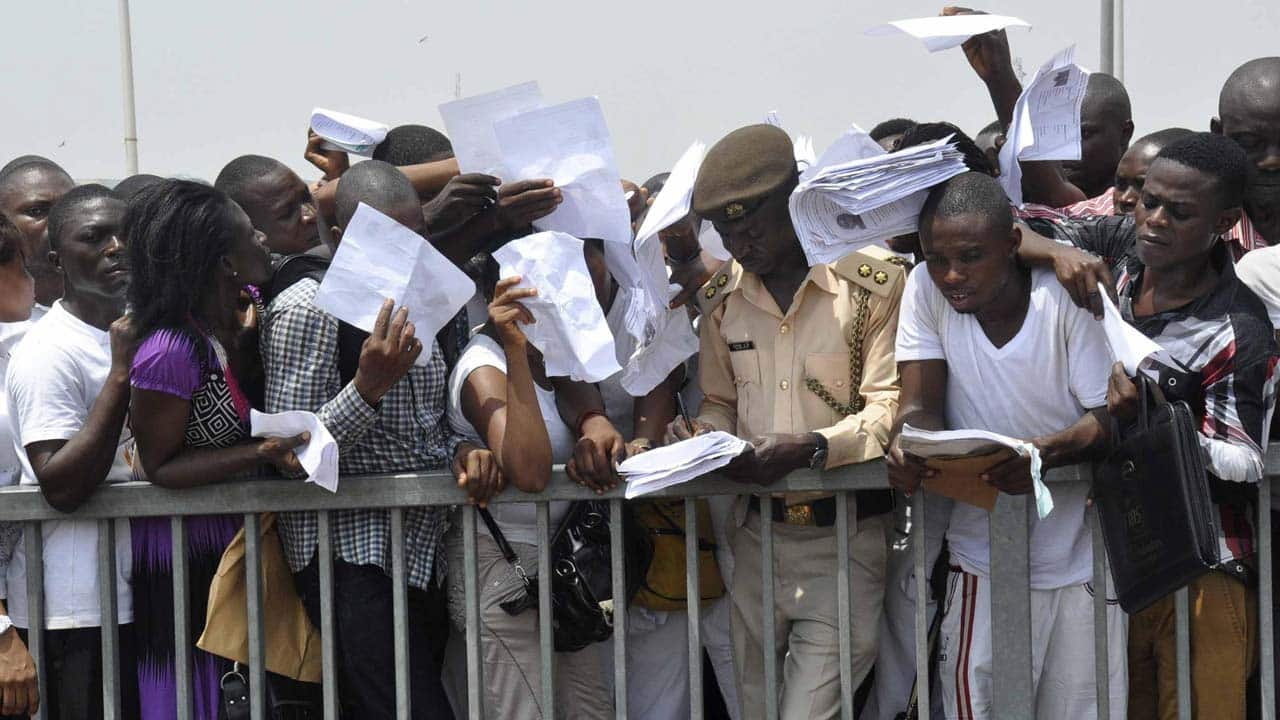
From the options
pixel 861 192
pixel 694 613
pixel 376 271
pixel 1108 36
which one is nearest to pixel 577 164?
pixel 376 271

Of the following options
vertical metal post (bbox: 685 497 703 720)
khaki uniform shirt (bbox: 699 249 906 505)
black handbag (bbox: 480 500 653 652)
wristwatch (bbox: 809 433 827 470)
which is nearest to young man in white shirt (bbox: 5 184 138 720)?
black handbag (bbox: 480 500 653 652)

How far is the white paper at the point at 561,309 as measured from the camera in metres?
3.80

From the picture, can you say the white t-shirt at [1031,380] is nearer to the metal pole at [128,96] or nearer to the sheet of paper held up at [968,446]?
the sheet of paper held up at [968,446]

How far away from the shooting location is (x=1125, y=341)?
341 cm

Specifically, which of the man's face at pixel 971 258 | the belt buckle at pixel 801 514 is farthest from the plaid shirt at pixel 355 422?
the man's face at pixel 971 258

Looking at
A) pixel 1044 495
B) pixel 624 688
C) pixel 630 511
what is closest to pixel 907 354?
pixel 1044 495

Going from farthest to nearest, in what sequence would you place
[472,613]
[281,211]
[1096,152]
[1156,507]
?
[1096,152] → [281,211] → [472,613] → [1156,507]

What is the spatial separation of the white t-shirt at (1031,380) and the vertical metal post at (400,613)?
1.51 meters

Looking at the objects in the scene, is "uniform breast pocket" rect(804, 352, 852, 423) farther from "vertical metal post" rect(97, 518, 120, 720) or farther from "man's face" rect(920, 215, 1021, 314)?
"vertical metal post" rect(97, 518, 120, 720)

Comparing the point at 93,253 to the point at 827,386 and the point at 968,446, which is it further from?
the point at 968,446

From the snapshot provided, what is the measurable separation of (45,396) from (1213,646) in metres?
3.34

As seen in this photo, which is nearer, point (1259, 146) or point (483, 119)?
point (483, 119)

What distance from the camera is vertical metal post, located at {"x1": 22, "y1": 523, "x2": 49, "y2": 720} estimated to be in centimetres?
376

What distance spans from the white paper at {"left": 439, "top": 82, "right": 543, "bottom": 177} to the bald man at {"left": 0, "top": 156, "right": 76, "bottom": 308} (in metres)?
1.74
